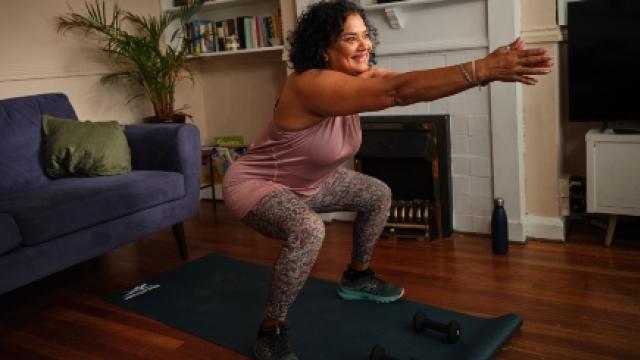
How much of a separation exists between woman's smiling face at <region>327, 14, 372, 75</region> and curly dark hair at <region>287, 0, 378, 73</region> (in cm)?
2

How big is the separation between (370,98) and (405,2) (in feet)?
5.33

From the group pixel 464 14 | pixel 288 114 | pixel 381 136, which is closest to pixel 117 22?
pixel 381 136

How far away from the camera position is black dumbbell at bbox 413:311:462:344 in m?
2.00

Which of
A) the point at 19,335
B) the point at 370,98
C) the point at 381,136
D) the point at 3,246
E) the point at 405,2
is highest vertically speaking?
the point at 405,2

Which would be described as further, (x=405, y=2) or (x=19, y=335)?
(x=405, y=2)

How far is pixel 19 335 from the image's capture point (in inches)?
94.2

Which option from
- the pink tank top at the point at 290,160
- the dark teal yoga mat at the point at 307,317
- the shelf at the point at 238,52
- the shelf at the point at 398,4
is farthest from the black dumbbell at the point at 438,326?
the shelf at the point at 238,52

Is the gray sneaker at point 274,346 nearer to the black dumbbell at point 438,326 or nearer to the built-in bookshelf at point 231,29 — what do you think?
the black dumbbell at point 438,326

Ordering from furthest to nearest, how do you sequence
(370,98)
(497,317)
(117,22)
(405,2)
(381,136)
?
(117,22) < (381,136) < (405,2) < (497,317) < (370,98)

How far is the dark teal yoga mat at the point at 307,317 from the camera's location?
2.00 metres

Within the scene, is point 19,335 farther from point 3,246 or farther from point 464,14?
point 464,14

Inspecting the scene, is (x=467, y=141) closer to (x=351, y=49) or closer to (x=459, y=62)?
(x=459, y=62)

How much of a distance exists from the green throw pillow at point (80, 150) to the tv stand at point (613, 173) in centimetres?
229

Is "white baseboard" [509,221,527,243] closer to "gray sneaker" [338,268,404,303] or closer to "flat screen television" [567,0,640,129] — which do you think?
"flat screen television" [567,0,640,129]
